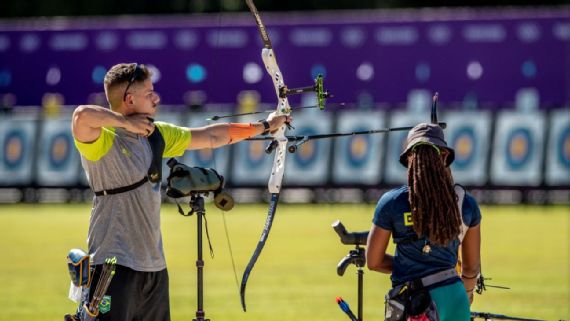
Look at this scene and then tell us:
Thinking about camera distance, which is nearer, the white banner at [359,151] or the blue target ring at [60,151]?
the white banner at [359,151]

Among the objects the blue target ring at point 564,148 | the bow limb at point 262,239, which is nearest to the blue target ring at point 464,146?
the blue target ring at point 564,148

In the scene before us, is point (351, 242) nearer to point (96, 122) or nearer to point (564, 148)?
point (96, 122)

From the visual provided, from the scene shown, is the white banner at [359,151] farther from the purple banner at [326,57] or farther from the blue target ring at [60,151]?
the blue target ring at [60,151]

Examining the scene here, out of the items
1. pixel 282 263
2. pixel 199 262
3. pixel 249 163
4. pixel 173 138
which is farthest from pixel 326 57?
pixel 199 262

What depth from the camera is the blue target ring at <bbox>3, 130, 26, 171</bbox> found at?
90.1 ft

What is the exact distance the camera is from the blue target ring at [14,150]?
27.5 m

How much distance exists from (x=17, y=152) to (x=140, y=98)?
2042cm

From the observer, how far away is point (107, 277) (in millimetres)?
7289

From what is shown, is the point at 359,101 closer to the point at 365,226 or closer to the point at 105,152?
the point at 365,226

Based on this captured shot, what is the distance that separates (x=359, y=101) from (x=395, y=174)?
5.16 meters

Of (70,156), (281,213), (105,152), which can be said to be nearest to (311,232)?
(281,213)

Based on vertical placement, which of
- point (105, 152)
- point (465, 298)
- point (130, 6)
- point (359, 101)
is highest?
point (130, 6)

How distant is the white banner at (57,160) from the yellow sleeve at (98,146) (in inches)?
784

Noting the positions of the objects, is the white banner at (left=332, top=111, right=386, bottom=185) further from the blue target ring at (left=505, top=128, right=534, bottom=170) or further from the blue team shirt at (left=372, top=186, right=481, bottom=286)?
the blue team shirt at (left=372, top=186, right=481, bottom=286)
